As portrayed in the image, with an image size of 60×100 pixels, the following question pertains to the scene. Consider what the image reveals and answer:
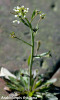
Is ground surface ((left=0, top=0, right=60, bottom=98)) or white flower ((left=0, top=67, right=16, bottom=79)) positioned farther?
ground surface ((left=0, top=0, right=60, bottom=98))

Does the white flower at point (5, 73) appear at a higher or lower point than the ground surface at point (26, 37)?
lower

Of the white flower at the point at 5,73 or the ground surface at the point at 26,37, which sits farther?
the ground surface at the point at 26,37

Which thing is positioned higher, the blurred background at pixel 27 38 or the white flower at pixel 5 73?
the blurred background at pixel 27 38

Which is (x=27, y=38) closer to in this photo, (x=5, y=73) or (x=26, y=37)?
(x=26, y=37)

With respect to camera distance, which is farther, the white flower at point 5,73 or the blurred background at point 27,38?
the blurred background at point 27,38

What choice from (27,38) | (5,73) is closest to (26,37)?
(27,38)

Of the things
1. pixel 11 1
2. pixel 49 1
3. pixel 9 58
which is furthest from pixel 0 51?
pixel 49 1

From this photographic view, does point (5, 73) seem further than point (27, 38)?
No
